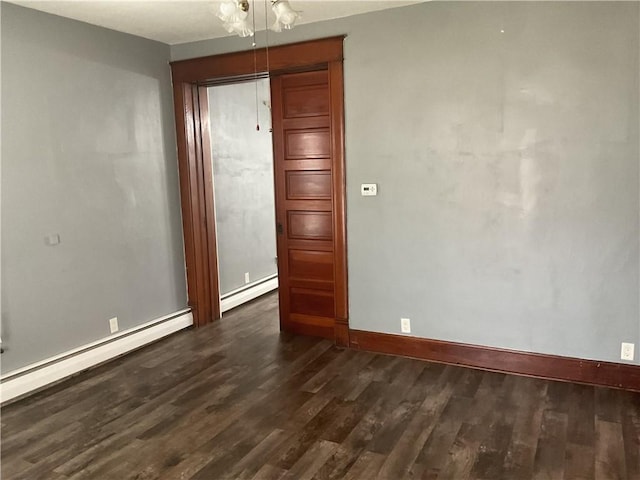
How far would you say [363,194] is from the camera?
382 centimetres

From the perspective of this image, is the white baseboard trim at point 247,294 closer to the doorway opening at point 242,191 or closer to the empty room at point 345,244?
the doorway opening at point 242,191

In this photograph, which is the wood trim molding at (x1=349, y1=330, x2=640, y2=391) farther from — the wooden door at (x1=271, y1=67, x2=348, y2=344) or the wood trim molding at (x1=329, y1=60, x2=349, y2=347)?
the wooden door at (x1=271, y1=67, x2=348, y2=344)

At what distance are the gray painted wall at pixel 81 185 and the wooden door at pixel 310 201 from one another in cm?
103

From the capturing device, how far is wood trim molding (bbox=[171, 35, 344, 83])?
3.79 meters

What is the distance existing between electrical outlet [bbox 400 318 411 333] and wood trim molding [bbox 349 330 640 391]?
52 mm

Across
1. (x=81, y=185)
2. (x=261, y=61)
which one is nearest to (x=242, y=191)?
(x=261, y=61)

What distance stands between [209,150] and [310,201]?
4.00 feet

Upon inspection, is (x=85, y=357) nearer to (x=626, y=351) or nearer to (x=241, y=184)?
(x=241, y=184)

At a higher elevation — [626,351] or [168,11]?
[168,11]

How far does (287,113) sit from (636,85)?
243 cm

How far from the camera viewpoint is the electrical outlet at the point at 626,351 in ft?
10.4

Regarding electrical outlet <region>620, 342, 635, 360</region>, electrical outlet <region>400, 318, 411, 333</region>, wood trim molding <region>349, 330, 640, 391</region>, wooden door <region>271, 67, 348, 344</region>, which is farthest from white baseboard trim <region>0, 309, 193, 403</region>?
electrical outlet <region>620, 342, 635, 360</region>

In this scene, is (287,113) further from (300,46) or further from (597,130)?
(597,130)

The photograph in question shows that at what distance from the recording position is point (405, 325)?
382cm
